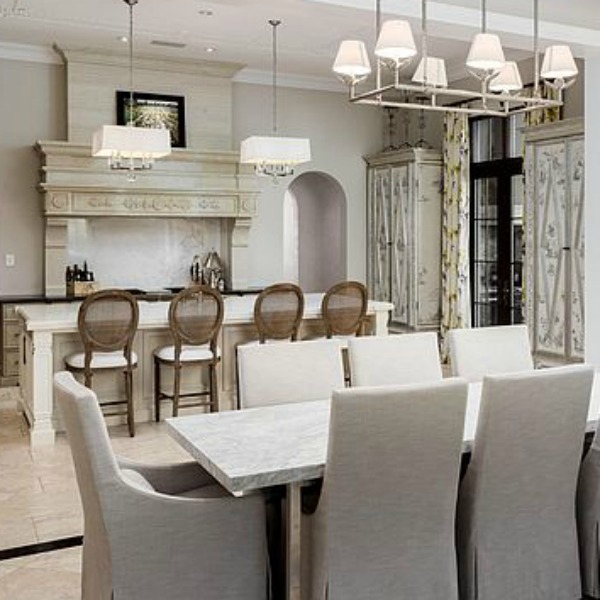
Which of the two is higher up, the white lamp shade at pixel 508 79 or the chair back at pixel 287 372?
the white lamp shade at pixel 508 79

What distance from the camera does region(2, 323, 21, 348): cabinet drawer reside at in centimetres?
731

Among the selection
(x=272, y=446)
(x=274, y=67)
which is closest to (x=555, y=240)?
(x=274, y=67)

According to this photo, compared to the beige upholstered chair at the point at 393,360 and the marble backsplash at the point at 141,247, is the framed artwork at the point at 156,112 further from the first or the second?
the beige upholstered chair at the point at 393,360

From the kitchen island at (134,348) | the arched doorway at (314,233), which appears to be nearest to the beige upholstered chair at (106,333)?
the kitchen island at (134,348)

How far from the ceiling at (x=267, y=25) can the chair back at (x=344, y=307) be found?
1.93 metres

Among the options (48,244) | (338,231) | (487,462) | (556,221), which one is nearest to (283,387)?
(487,462)

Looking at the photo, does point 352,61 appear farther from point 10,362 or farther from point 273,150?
point 10,362

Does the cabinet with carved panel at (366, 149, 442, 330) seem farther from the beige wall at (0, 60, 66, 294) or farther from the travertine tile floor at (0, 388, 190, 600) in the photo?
the travertine tile floor at (0, 388, 190, 600)

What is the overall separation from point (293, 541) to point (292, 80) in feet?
23.5

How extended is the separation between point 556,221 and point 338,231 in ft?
11.1

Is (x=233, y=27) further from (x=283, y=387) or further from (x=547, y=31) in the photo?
(x=283, y=387)

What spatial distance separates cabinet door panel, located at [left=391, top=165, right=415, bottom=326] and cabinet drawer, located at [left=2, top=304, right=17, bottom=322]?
4.11m

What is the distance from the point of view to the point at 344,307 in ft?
19.8

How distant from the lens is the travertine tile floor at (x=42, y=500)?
10.7 feet
